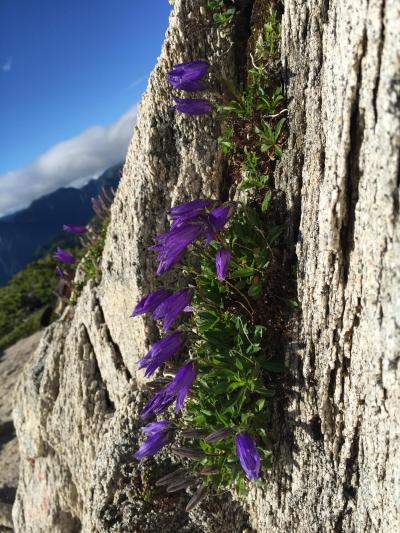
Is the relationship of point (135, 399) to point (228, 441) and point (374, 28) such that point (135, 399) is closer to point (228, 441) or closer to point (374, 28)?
point (228, 441)

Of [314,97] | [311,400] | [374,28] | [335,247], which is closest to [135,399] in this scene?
[311,400]

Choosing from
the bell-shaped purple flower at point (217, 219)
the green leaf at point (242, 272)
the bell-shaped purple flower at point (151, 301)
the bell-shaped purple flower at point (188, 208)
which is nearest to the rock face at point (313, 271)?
the green leaf at point (242, 272)

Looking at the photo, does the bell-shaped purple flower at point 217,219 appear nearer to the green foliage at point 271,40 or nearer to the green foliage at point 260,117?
the green foliage at point 260,117

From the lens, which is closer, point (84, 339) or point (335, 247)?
point (335, 247)

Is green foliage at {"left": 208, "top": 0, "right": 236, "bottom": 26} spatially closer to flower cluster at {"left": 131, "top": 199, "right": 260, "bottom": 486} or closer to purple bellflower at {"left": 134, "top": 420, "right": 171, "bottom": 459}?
flower cluster at {"left": 131, "top": 199, "right": 260, "bottom": 486}

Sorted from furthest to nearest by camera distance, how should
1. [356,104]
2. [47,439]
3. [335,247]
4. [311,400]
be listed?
[47,439]
[311,400]
[335,247]
[356,104]

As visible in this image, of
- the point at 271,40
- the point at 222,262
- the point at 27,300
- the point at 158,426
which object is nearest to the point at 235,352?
the point at 222,262

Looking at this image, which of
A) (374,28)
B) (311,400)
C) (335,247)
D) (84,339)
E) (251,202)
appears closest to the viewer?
(374,28)
